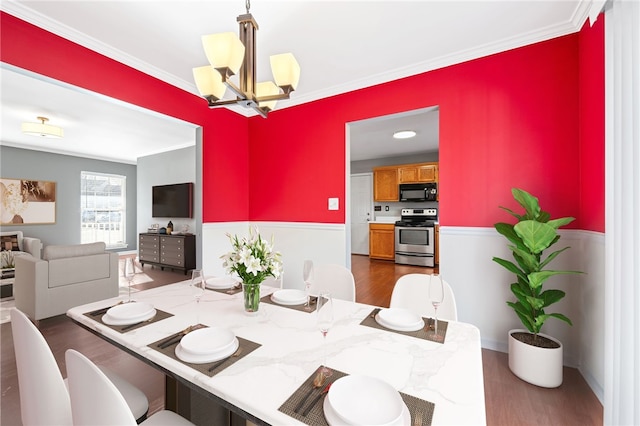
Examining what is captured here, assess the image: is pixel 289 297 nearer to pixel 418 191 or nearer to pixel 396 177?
pixel 418 191

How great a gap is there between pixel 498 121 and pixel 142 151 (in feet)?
23.6

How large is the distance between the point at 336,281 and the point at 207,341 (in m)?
1.10

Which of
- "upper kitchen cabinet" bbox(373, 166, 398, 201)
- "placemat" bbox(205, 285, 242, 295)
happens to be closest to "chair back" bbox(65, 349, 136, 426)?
"placemat" bbox(205, 285, 242, 295)

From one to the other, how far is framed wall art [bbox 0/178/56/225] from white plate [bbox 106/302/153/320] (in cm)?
697

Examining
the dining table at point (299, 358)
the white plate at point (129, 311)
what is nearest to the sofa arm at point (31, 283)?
the dining table at point (299, 358)

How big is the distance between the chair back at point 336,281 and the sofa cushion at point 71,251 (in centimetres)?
313

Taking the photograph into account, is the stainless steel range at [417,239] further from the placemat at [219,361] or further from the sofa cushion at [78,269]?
the placemat at [219,361]

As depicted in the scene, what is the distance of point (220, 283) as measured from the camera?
185cm

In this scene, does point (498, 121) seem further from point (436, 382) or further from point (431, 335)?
point (436, 382)

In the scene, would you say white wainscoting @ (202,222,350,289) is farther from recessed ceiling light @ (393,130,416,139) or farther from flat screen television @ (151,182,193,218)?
flat screen television @ (151,182,193,218)

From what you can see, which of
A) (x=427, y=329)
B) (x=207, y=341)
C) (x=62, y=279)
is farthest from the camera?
(x=62, y=279)

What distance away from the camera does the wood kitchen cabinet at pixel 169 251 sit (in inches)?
214

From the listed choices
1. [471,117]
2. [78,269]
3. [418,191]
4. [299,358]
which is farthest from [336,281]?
[418,191]

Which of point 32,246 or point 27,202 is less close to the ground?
point 27,202
